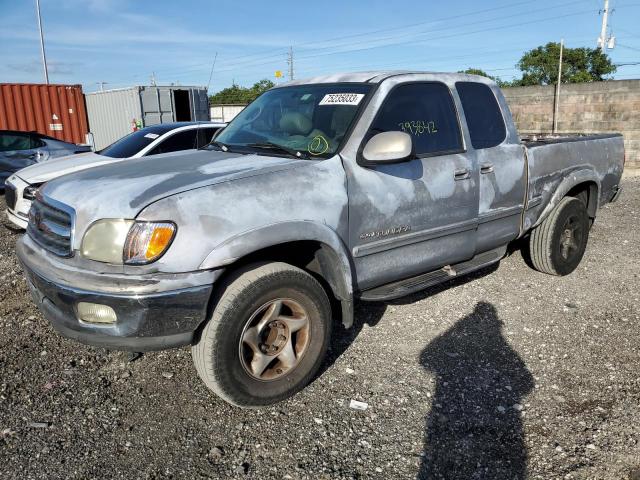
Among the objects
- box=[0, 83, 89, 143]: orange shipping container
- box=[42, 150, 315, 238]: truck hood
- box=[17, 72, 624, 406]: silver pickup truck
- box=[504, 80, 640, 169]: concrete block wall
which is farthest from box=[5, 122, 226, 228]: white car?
box=[0, 83, 89, 143]: orange shipping container

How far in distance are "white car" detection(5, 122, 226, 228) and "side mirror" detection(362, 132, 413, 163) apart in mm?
3947

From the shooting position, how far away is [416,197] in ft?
11.4

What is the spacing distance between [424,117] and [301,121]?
3.00 ft

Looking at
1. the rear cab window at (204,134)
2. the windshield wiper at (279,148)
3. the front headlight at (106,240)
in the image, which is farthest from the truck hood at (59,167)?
the front headlight at (106,240)

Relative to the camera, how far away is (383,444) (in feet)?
8.80

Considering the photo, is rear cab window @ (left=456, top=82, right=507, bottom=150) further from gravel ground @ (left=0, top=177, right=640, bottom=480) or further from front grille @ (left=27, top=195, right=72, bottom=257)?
front grille @ (left=27, top=195, right=72, bottom=257)

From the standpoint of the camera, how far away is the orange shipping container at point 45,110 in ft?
53.8

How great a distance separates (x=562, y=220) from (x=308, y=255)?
2.93 metres

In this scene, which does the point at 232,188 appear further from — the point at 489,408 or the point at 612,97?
the point at 612,97

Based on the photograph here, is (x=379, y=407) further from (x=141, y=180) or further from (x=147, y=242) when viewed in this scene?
(x=141, y=180)

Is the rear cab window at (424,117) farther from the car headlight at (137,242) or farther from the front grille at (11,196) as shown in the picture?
the front grille at (11,196)

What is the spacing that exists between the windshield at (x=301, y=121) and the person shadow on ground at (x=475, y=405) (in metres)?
1.66

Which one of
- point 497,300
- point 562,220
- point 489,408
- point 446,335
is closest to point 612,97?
point 562,220

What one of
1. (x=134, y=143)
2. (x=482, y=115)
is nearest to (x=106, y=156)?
(x=134, y=143)
